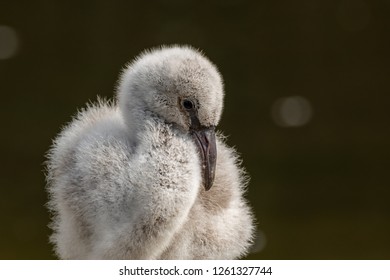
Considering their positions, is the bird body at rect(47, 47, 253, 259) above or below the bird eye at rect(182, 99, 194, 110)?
below

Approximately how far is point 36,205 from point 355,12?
2181 mm

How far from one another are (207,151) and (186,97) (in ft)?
0.46

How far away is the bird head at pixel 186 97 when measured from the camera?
2.68 m

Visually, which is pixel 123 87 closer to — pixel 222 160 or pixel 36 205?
pixel 222 160

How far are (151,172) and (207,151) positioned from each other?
161mm

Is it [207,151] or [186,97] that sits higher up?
[186,97]

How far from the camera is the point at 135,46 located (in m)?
5.75

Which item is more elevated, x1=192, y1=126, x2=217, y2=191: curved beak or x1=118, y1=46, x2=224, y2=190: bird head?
x1=118, y1=46, x2=224, y2=190: bird head

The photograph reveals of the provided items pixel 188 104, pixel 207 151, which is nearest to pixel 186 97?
pixel 188 104

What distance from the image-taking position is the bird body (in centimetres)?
260

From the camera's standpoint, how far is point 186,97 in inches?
106

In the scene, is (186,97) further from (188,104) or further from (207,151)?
(207,151)

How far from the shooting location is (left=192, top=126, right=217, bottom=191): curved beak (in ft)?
8.81
